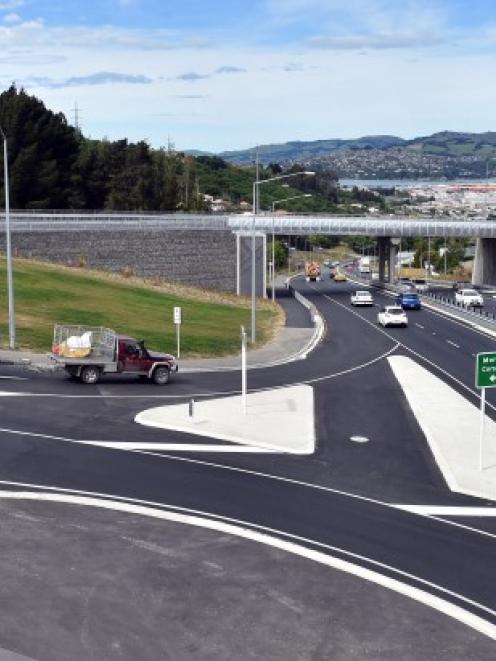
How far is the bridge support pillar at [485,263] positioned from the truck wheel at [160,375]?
77.0 metres

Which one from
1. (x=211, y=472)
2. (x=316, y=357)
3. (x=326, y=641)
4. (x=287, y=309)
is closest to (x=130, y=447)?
(x=211, y=472)

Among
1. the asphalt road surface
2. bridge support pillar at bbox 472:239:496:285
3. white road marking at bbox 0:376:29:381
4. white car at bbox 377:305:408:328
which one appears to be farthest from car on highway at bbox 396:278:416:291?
the asphalt road surface

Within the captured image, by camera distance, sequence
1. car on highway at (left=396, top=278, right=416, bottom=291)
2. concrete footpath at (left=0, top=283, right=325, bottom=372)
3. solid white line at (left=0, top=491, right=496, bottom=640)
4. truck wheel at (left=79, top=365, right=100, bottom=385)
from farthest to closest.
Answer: car on highway at (left=396, top=278, right=416, bottom=291) < concrete footpath at (left=0, top=283, right=325, bottom=372) < truck wheel at (left=79, top=365, right=100, bottom=385) < solid white line at (left=0, top=491, right=496, bottom=640)

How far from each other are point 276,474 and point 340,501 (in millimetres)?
2356

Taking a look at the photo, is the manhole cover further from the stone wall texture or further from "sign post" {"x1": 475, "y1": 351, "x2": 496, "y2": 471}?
the stone wall texture

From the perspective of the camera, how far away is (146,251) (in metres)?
72.8

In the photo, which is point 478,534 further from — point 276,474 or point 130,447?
point 130,447

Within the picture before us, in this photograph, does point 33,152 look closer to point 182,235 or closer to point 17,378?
point 182,235

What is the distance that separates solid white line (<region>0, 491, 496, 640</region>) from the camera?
14.0 meters

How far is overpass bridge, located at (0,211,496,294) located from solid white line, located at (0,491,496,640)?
41567 millimetres

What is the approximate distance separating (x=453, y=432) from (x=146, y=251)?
49.4 m

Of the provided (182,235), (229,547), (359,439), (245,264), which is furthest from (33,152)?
(229,547)

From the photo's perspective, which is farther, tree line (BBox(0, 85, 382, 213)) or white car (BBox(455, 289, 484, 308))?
tree line (BBox(0, 85, 382, 213))

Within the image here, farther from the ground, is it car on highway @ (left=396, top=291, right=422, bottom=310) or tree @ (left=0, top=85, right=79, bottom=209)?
tree @ (left=0, top=85, right=79, bottom=209)
